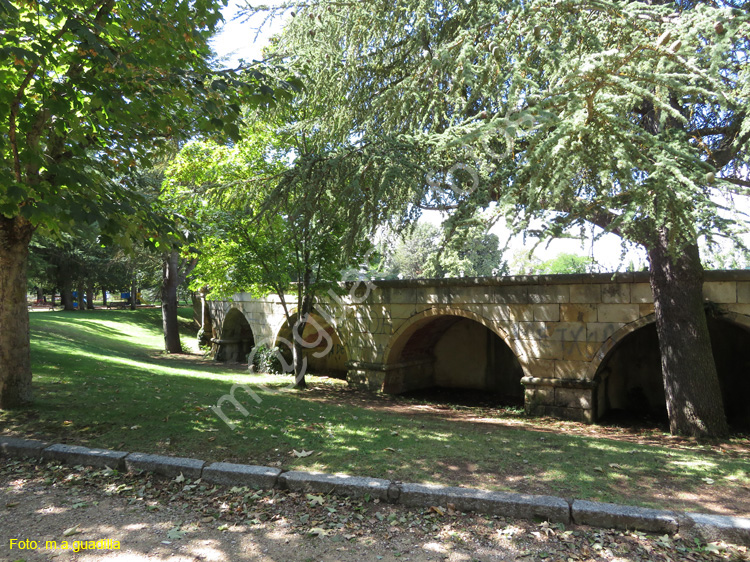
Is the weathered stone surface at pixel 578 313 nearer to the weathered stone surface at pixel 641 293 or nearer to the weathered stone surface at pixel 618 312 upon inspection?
the weathered stone surface at pixel 618 312

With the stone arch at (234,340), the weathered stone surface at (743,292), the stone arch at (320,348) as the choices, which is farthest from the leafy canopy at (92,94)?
the stone arch at (234,340)

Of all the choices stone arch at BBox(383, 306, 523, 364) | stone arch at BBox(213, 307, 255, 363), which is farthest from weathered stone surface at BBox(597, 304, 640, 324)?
stone arch at BBox(213, 307, 255, 363)

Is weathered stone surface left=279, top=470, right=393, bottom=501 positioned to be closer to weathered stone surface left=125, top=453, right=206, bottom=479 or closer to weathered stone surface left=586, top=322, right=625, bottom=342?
weathered stone surface left=125, top=453, right=206, bottom=479

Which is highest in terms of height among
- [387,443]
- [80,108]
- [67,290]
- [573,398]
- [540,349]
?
[80,108]

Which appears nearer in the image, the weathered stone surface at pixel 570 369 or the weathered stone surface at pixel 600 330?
the weathered stone surface at pixel 600 330

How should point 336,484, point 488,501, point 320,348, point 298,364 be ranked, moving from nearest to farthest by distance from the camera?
point 488,501, point 336,484, point 298,364, point 320,348

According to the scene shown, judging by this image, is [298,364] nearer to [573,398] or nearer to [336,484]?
[573,398]

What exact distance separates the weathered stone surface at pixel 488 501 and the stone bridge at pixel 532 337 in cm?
542

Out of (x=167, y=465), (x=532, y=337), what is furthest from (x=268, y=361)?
(x=167, y=465)

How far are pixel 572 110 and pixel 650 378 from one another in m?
8.57

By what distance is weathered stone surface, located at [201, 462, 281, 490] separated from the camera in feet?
14.5

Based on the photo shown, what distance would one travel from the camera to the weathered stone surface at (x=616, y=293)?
8.32 m

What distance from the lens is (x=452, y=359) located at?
13.3m

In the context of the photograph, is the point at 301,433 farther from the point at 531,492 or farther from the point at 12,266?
the point at 12,266
